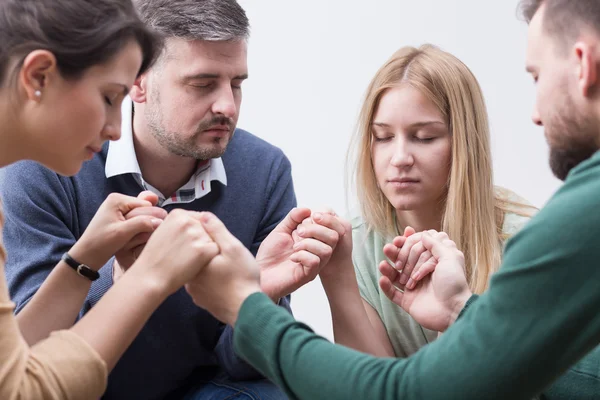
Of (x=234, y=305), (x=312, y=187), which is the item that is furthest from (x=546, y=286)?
(x=312, y=187)

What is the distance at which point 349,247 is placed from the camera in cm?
178

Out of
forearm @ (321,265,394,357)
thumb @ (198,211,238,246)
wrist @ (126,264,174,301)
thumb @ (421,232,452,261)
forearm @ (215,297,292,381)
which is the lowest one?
forearm @ (215,297,292,381)

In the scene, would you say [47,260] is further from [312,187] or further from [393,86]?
[312,187]

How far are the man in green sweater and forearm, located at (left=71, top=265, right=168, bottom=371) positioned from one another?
0.39 ft

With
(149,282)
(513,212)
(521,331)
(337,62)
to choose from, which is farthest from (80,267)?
(337,62)

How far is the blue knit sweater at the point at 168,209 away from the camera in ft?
5.76

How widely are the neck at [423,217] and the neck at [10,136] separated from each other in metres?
1.07

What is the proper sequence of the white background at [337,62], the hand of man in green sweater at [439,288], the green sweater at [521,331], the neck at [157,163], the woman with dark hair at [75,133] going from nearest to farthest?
the green sweater at [521,331] → the woman with dark hair at [75,133] → the hand of man in green sweater at [439,288] → the neck at [157,163] → the white background at [337,62]

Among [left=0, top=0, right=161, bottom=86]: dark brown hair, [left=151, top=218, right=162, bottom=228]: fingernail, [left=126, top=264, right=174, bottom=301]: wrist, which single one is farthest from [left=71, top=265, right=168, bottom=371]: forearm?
[left=0, top=0, right=161, bottom=86]: dark brown hair

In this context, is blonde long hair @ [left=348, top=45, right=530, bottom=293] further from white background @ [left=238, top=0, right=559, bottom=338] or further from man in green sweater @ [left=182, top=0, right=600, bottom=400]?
white background @ [left=238, top=0, right=559, bottom=338]

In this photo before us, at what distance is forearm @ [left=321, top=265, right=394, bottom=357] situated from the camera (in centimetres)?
181

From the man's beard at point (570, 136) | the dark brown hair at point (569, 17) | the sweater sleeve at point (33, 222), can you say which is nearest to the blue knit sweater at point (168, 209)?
the sweater sleeve at point (33, 222)

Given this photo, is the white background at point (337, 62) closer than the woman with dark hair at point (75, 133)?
No

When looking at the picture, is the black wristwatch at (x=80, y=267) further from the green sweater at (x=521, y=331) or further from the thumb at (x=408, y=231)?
the thumb at (x=408, y=231)
